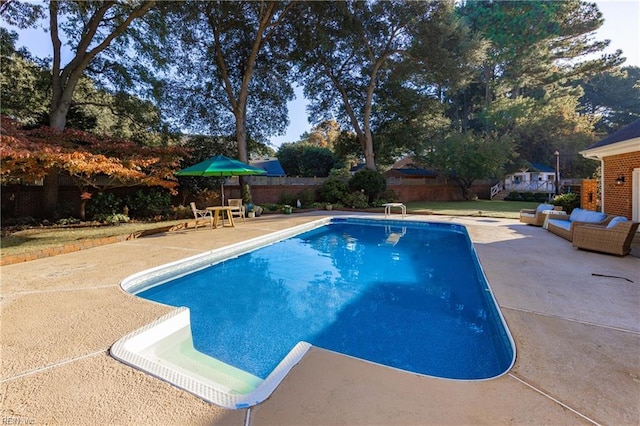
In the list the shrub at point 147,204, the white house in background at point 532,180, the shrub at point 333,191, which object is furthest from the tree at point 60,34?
the white house in background at point 532,180

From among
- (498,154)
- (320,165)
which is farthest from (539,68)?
(320,165)

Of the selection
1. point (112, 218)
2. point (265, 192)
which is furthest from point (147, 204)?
point (265, 192)

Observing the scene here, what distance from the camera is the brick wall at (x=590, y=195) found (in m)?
9.55

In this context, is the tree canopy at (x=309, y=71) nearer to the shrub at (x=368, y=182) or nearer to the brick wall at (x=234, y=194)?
the brick wall at (x=234, y=194)

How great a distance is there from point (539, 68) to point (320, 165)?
18834 millimetres

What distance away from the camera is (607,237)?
5875mm

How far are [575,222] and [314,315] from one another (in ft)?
21.4

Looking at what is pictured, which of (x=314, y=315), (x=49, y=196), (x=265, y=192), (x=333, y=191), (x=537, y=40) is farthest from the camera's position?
(x=537, y=40)

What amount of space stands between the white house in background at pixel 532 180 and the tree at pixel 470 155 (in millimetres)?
7196

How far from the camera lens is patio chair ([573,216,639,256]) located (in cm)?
566

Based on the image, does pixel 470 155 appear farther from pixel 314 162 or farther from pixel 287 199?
pixel 314 162

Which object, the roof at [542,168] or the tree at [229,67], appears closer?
the tree at [229,67]

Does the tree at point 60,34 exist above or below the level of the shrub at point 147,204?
above

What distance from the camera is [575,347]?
2.61 metres
